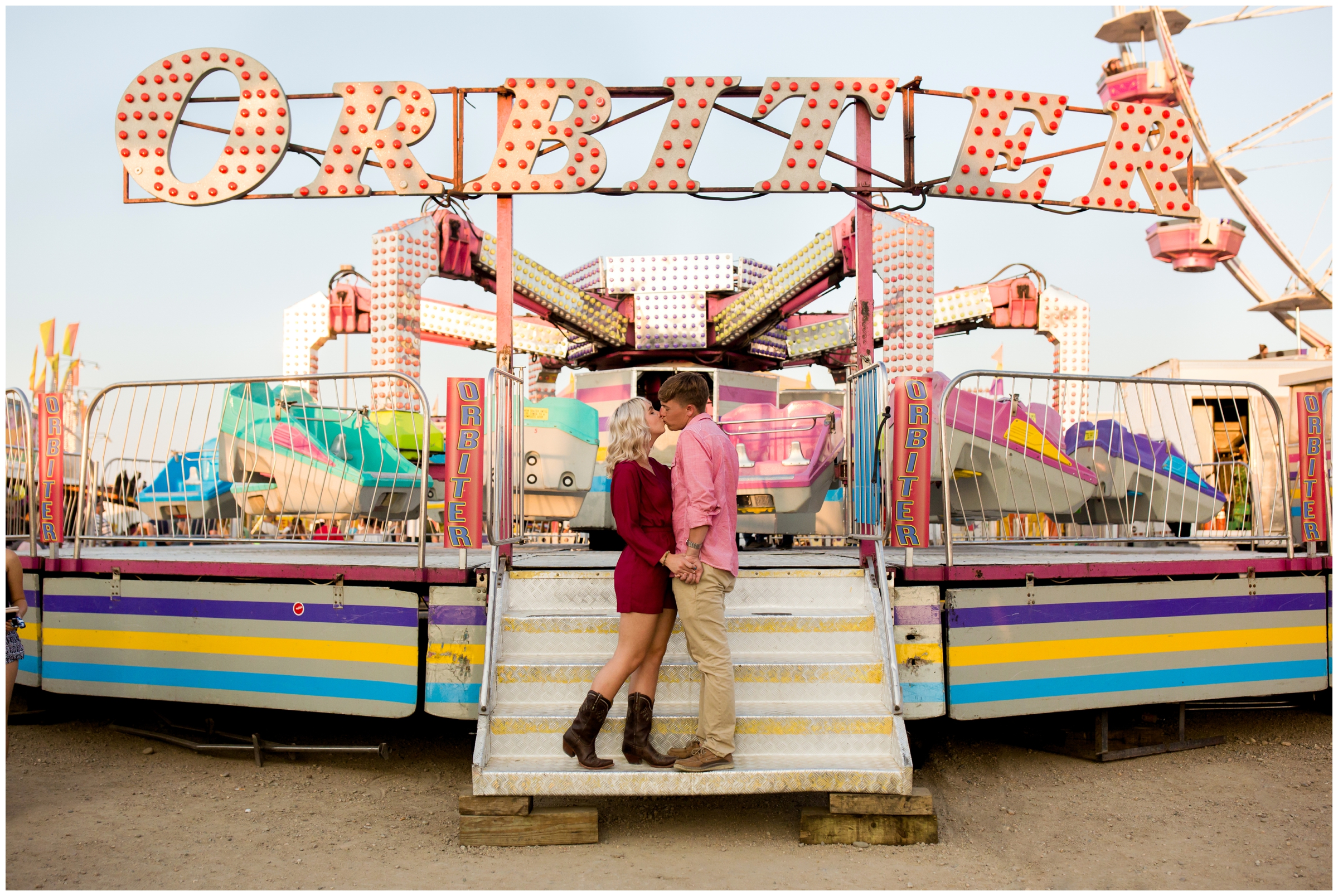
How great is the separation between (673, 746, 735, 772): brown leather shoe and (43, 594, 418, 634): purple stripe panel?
1700 mm

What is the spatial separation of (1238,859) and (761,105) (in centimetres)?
540

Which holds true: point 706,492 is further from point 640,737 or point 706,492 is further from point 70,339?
point 70,339

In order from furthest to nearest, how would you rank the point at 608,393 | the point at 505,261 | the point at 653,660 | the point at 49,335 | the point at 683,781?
the point at 49,335 → the point at 608,393 → the point at 505,261 → the point at 653,660 → the point at 683,781

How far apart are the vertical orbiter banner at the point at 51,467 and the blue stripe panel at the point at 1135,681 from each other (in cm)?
557

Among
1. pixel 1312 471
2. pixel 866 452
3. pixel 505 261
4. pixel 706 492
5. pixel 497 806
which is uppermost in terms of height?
pixel 505 261

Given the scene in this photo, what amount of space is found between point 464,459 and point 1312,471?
16.7 feet

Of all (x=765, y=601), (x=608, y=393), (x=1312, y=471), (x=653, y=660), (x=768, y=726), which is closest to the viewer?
(x=653, y=660)

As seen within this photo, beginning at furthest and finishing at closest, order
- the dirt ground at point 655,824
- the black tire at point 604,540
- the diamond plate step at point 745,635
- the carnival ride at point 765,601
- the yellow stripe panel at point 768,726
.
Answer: the black tire at point 604,540
the diamond plate step at point 745,635
the carnival ride at point 765,601
the yellow stripe panel at point 768,726
the dirt ground at point 655,824

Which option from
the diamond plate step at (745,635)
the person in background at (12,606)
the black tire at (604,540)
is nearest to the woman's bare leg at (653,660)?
the diamond plate step at (745,635)

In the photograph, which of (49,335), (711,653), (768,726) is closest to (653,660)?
(711,653)

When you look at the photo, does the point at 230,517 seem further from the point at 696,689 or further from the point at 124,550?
the point at 696,689

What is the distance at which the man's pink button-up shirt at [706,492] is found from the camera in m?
4.24

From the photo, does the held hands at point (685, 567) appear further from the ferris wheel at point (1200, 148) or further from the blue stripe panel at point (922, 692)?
the ferris wheel at point (1200, 148)

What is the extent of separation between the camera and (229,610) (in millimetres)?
5504
